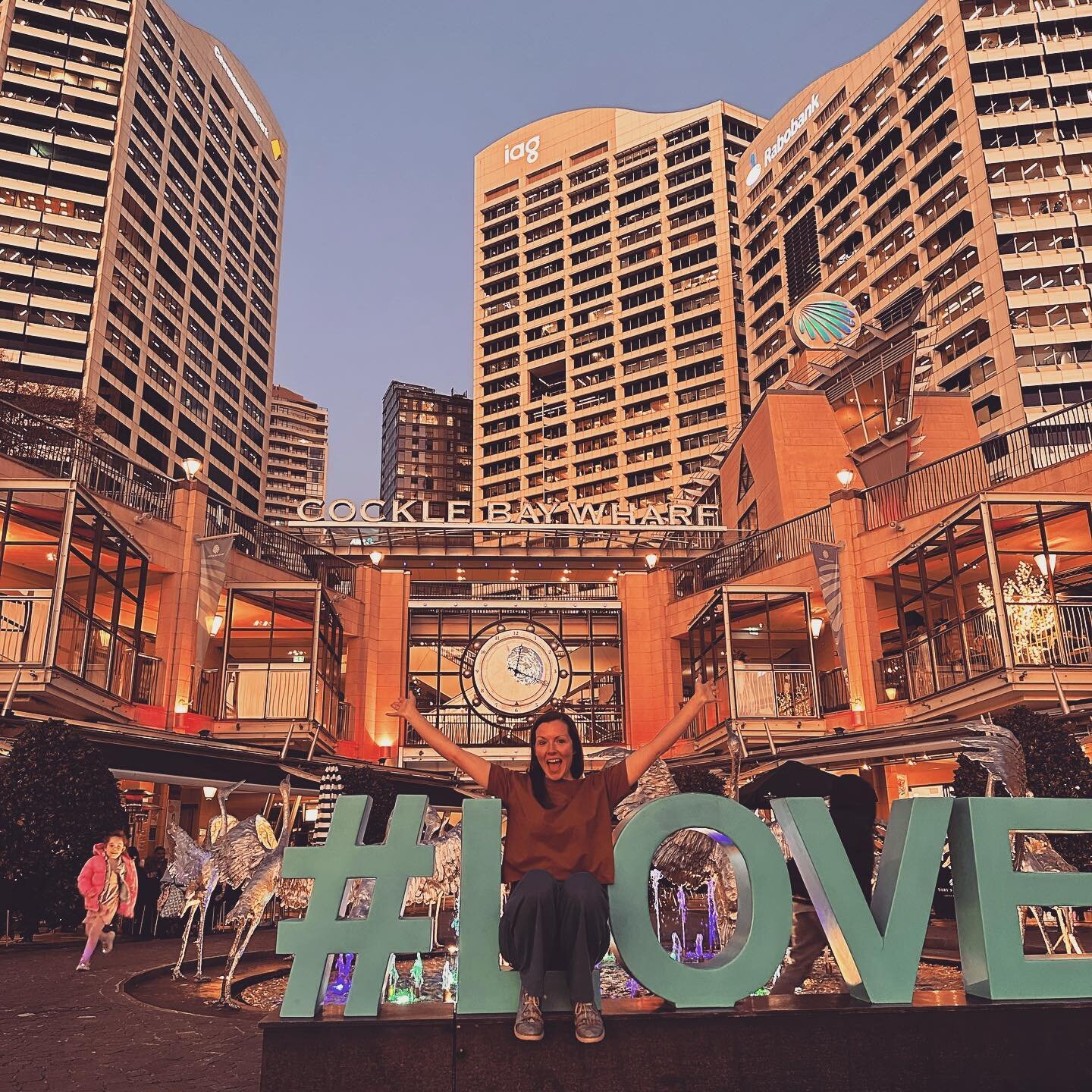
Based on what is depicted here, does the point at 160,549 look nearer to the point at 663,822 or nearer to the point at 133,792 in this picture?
the point at 133,792

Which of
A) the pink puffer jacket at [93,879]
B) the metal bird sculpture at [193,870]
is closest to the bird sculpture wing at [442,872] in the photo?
the metal bird sculpture at [193,870]

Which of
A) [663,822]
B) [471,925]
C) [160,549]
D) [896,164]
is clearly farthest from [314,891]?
[896,164]

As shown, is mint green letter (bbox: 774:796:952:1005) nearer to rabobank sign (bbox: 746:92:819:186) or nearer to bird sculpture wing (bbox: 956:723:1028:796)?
bird sculpture wing (bbox: 956:723:1028:796)

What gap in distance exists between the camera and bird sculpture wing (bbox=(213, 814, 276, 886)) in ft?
28.6

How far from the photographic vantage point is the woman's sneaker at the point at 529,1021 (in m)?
3.87

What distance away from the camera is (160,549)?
2225 cm

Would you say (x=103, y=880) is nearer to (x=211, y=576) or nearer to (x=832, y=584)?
(x=211, y=576)

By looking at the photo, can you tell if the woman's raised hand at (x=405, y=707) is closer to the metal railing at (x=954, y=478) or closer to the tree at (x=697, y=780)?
the tree at (x=697, y=780)

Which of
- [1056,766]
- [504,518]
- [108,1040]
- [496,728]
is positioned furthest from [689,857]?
[504,518]

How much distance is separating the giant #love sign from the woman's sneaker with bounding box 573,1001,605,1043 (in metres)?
0.40

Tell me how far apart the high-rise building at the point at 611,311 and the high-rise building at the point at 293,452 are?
42469 millimetres

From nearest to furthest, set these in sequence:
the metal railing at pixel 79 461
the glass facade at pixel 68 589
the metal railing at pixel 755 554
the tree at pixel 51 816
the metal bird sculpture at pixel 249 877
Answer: the metal bird sculpture at pixel 249 877 < the tree at pixel 51 816 < the glass facade at pixel 68 589 < the metal railing at pixel 79 461 < the metal railing at pixel 755 554

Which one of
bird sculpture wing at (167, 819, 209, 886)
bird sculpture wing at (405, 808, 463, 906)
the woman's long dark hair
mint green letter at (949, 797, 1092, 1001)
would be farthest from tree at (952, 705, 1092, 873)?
bird sculpture wing at (167, 819, 209, 886)

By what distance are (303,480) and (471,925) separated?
139m
